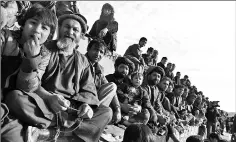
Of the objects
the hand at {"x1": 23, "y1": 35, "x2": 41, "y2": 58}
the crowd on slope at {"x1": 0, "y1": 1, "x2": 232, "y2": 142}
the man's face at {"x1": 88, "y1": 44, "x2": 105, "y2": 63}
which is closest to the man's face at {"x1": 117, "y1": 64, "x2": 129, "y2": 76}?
the crowd on slope at {"x1": 0, "y1": 1, "x2": 232, "y2": 142}

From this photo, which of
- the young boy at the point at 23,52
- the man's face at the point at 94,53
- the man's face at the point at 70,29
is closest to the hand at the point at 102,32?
the man's face at the point at 94,53

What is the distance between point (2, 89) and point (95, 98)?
3.27 ft

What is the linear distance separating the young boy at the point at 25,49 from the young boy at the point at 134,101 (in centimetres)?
185

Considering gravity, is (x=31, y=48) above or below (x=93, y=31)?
below

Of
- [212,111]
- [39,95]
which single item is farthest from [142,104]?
[212,111]

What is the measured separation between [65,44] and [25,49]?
0.82 meters

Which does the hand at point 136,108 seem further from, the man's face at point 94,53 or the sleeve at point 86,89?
the sleeve at point 86,89

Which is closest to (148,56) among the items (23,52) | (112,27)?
(112,27)

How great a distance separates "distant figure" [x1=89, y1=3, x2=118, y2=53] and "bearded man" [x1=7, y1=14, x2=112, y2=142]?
361cm

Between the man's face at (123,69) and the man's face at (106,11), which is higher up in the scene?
the man's face at (106,11)

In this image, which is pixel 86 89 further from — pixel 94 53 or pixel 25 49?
pixel 25 49

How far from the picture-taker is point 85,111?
2770 mm

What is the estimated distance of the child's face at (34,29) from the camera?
255 cm

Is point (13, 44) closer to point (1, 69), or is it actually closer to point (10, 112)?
point (1, 69)
